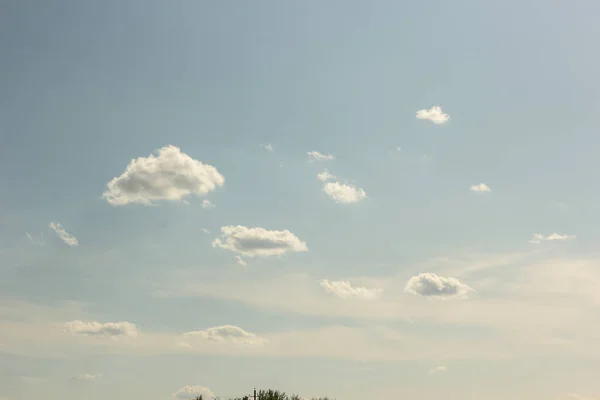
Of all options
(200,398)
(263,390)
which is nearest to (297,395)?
(263,390)

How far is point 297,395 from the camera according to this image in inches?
2835

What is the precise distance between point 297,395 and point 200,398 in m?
14.4

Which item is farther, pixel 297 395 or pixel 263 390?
pixel 297 395

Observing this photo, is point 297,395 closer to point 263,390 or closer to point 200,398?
point 263,390

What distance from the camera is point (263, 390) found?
6538cm

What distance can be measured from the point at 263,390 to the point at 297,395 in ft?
28.6

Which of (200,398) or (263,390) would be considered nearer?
(263,390)

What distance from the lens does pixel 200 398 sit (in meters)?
71.4

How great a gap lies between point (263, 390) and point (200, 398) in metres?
12.1
